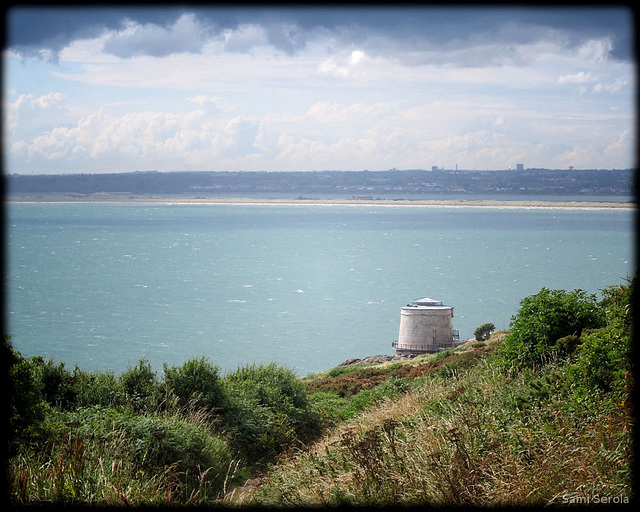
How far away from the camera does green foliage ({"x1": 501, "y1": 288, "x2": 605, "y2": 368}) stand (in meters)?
10.0

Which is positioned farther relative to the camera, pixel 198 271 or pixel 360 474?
pixel 198 271

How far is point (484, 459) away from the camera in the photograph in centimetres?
575

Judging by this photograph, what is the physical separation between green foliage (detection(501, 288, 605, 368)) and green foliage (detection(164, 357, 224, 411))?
16.0 feet

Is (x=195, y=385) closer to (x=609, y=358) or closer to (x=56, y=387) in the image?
(x=56, y=387)

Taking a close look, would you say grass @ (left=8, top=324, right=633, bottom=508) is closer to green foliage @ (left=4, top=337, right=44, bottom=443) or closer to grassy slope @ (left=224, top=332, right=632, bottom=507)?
grassy slope @ (left=224, top=332, right=632, bottom=507)

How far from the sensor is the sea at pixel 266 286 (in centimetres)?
6762

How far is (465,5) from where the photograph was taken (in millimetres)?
3186

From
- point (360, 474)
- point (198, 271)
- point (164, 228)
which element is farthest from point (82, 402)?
point (164, 228)

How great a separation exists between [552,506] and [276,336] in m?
69.7

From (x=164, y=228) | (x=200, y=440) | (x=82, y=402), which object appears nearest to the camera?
(x=200, y=440)

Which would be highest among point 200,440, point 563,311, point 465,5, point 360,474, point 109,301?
point 465,5

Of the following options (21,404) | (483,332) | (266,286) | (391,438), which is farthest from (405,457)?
(266,286)

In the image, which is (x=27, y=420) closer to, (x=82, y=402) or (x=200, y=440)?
(x=200, y=440)

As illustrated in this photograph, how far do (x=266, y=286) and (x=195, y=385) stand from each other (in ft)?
322
